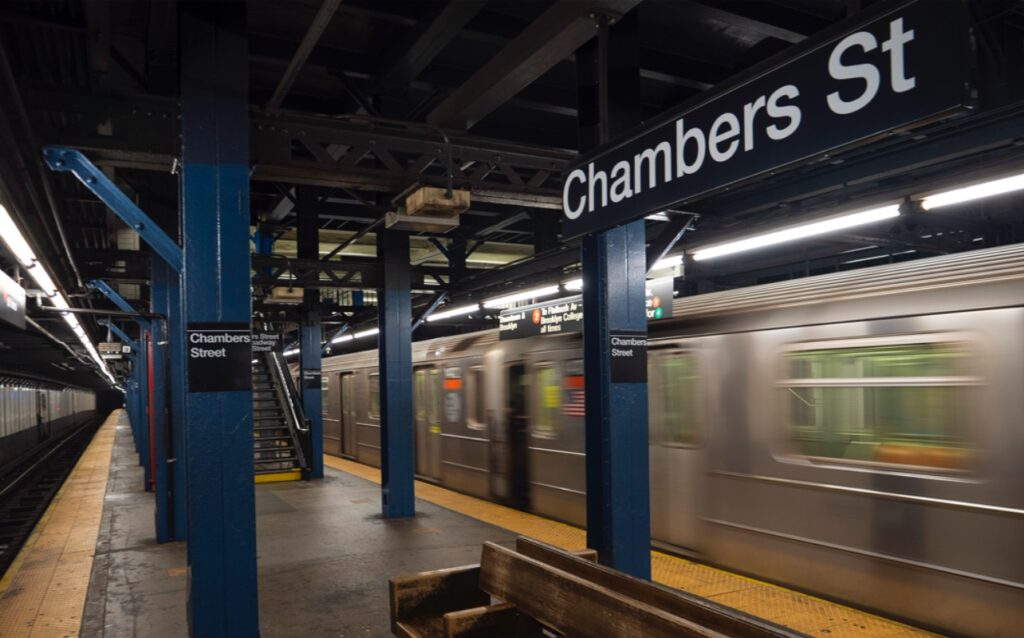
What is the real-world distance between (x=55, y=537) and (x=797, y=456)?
8.11 meters

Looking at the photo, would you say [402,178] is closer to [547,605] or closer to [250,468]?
[250,468]

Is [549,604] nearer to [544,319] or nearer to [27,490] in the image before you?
[544,319]

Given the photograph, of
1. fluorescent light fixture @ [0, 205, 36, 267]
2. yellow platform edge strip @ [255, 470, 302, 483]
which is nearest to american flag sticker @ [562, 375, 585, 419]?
fluorescent light fixture @ [0, 205, 36, 267]

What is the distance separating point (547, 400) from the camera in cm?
800

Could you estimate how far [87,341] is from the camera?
1683cm

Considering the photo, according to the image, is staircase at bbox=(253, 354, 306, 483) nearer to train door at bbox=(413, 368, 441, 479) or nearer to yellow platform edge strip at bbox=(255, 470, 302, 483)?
yellow platform edge strip at bbox=(255, 470, 302, 483)

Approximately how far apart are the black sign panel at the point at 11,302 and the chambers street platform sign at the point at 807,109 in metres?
6.85

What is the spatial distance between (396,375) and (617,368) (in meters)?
4.77

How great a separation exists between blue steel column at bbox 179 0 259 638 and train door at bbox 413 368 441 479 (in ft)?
22.3

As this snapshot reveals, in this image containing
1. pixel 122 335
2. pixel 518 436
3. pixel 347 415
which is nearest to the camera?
pixel 518 436

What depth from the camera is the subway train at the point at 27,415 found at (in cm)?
1734

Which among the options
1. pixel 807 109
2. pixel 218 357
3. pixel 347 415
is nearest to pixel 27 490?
pixel 347 415

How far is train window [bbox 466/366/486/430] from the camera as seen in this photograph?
9.49 meters

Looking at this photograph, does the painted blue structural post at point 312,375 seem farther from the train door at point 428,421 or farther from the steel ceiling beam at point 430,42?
the steel ceiling beam at point 430,42
